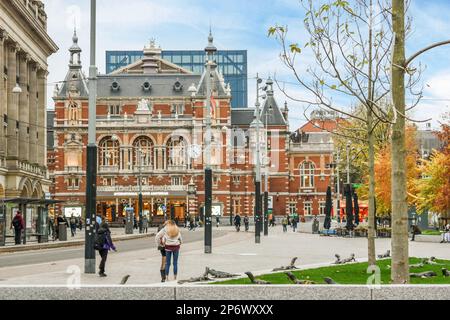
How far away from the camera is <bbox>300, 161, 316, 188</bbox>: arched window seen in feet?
394

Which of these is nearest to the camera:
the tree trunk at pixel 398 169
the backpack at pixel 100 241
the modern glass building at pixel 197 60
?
the tree trunk at pixel 398 169

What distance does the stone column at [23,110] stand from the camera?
6488 cm

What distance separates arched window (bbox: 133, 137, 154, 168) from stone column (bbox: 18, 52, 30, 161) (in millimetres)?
44469

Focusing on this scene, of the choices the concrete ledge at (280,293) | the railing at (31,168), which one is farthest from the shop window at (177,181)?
the concrete ledge at (280,293)

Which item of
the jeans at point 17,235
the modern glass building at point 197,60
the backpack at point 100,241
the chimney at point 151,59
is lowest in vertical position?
the jeans at point 17,235

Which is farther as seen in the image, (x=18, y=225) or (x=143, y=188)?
(x=143, y=188)

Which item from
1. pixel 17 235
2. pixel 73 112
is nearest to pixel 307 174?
pixel 73 112

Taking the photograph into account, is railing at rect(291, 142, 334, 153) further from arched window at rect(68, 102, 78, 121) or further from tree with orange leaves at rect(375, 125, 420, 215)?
tree with orange leaves at rect(375, 125, 420, 215)

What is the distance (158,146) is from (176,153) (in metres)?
2.60

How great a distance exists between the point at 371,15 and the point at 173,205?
86371mm

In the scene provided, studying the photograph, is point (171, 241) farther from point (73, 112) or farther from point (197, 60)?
point (197, 60)

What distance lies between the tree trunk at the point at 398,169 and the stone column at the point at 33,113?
2242 inches

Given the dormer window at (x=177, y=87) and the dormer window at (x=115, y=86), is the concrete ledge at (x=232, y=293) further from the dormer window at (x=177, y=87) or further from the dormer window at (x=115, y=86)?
the dormer window at (x=115, y=86)

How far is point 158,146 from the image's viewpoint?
110625 mm
